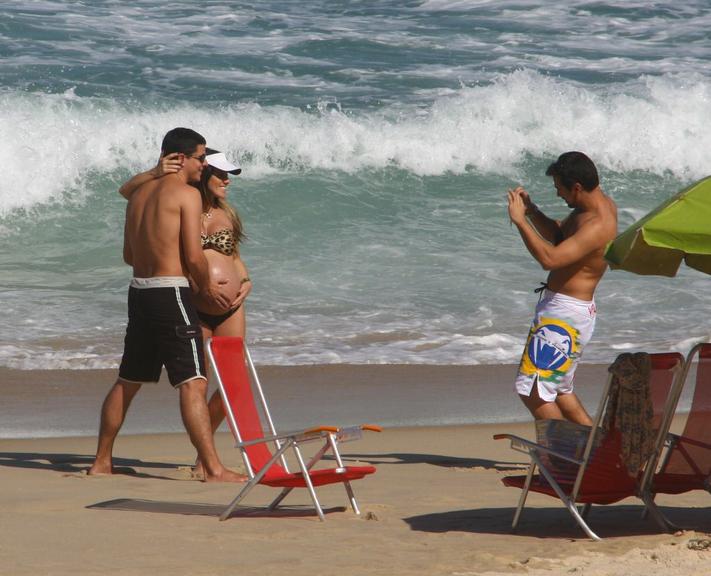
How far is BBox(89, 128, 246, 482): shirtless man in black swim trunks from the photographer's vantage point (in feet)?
18.7

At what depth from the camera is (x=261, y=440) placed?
197 inches

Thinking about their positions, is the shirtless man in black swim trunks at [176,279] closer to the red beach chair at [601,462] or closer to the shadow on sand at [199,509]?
the shadow on sand at [199,509]

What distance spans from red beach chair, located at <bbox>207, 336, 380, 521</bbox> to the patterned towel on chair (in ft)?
3.23

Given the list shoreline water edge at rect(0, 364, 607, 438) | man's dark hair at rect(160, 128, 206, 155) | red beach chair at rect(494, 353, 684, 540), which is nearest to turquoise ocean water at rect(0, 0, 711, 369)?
shoreline water edge at rect(0, 364, 607, 438)

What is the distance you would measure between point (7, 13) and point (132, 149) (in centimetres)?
415

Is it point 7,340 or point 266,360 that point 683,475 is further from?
point 7,340

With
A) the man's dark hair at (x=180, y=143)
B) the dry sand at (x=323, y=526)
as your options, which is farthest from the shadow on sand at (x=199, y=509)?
the man's dark hair at (x=180, y=143)

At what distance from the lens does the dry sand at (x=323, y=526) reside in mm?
4270

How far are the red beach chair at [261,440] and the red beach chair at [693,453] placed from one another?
114 centimetres

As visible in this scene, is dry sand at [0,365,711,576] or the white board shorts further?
the white board shorts

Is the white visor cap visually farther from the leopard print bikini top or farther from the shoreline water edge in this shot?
the shoreline water edge

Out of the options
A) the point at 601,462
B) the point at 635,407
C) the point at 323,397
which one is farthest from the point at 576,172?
the point at 323,397

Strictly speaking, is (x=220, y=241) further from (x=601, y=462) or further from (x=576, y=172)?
(x=601, y=462)

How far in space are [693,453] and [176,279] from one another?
7.95 feet
